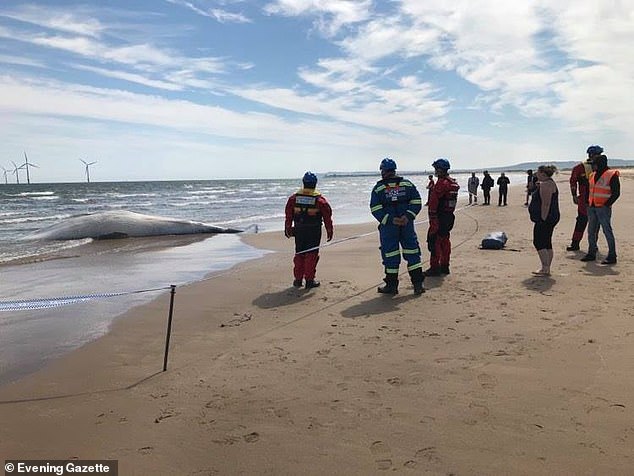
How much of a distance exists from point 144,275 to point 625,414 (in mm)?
7626

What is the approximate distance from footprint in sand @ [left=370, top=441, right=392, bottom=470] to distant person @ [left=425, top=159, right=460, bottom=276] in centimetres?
476

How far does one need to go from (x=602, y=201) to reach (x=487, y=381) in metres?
5.57

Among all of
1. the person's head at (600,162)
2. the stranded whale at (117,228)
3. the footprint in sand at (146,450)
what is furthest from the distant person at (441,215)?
the stranded whale at (117,228)

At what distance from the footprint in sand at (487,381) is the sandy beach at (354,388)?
14 mm

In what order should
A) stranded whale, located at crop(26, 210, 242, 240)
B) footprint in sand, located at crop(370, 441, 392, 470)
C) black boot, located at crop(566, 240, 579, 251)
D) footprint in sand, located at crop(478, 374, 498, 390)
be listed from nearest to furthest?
footprint in sand, located at crop(370, 441, 392, 470)
footprint in sand, located at crop(478, 374, 498, 390)
black boot, located at crop(566, 240, 579, 251)
stranded whale, located at crop(26, 210, 242, 240)

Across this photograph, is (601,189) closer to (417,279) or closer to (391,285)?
(417,279)

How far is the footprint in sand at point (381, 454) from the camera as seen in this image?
2.68m

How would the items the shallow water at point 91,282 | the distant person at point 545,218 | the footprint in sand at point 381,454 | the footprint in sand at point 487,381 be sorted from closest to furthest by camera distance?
1. the footprint in sand at point 381,454
2. the footprint in sand at point 487,381
3. the shallow water at point 91,282
4. the distant person at point 545,218

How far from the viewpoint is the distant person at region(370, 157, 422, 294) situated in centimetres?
641

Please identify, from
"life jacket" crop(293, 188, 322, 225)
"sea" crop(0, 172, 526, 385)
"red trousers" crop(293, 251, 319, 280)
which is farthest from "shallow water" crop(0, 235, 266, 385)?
"life jacket" crop(293, 188, 322, 225)

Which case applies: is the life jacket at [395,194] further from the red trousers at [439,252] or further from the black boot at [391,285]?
the red trousers at [439,252]

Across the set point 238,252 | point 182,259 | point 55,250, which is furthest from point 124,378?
point 55,250

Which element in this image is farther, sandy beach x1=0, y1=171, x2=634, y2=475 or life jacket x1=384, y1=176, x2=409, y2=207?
life jacket x1=384, y1=176, x2=409, y2=207

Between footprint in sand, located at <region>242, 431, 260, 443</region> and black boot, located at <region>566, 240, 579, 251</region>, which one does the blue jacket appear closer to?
footprint in sand, located at <region>242, 431, 260, 443</region>
